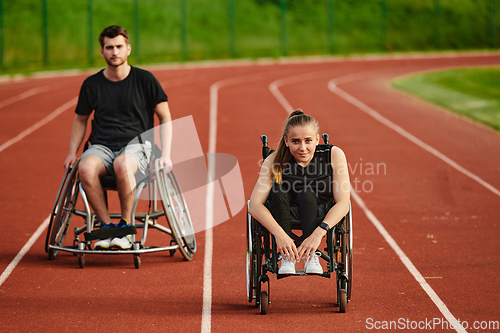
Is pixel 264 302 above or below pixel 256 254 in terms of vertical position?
below

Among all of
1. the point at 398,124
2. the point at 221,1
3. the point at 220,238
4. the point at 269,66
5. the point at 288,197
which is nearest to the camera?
the point at 288,197

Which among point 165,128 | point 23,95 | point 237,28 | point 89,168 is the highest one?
point 237,28

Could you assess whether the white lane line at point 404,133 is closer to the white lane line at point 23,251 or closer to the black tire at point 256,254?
the black tire at point 256,254

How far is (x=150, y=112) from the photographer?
526 centimetres

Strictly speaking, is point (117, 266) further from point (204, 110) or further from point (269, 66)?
point (269, 66)

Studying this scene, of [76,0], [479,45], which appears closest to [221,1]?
[76,0]

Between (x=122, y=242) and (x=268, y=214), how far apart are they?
1.42m

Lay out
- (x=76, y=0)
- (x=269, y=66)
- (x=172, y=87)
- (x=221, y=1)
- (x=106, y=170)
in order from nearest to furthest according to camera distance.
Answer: (x=106, y=170) < (x=172, y=87) < (x=269, y=66) < (x=76, y=0) < (x=221, y=1)

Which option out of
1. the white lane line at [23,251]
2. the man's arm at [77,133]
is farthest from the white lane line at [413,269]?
the white lane line at [23,251]

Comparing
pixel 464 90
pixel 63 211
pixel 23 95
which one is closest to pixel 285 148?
pixel 63 211

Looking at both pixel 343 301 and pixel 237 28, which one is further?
pixel 237 28

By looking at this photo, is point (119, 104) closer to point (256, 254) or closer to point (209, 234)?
point (209, 234)

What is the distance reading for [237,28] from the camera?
34.6m

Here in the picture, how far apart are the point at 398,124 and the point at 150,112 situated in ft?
28.5
